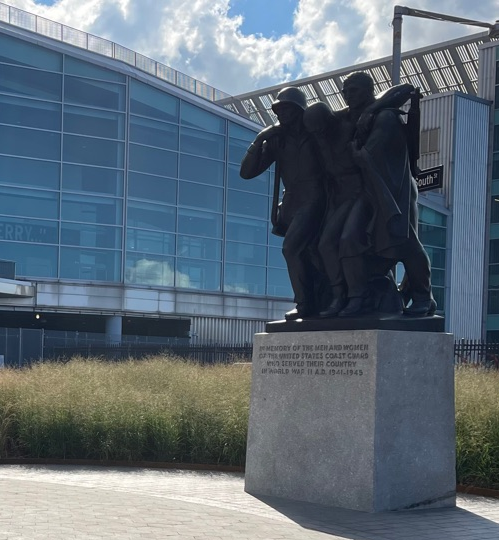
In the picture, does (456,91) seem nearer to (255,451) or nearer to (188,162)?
(188,162)

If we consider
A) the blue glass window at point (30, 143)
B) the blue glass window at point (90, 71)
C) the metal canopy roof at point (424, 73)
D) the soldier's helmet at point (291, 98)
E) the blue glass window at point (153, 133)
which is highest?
the metal canopy roof at point (424, 73)

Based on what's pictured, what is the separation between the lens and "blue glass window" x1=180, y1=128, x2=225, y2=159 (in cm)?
4188

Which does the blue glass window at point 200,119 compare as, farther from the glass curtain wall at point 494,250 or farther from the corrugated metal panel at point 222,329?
the glass curtain wall at point 494,250

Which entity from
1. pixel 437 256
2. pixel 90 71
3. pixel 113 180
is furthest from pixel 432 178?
pixel 437 256

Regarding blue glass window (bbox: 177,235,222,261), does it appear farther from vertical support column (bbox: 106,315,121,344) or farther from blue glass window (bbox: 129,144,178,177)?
vertical support column (bbox: 106,315,121,344)

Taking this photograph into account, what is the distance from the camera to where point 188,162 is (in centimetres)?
4194

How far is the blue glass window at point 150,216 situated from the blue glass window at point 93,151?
1683 millimetres

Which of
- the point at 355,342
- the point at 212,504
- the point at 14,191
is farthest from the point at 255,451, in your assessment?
the point at 14,191

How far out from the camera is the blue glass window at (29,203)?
38.9 m

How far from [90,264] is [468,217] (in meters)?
19.2

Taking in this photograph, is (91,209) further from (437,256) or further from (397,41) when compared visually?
(397,41)

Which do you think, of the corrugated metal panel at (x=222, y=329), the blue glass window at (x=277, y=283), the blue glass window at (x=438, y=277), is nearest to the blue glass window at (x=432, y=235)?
the blue glass window at (x=438, y=277)

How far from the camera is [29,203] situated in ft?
129

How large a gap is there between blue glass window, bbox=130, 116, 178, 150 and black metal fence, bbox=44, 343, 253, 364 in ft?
28.4
